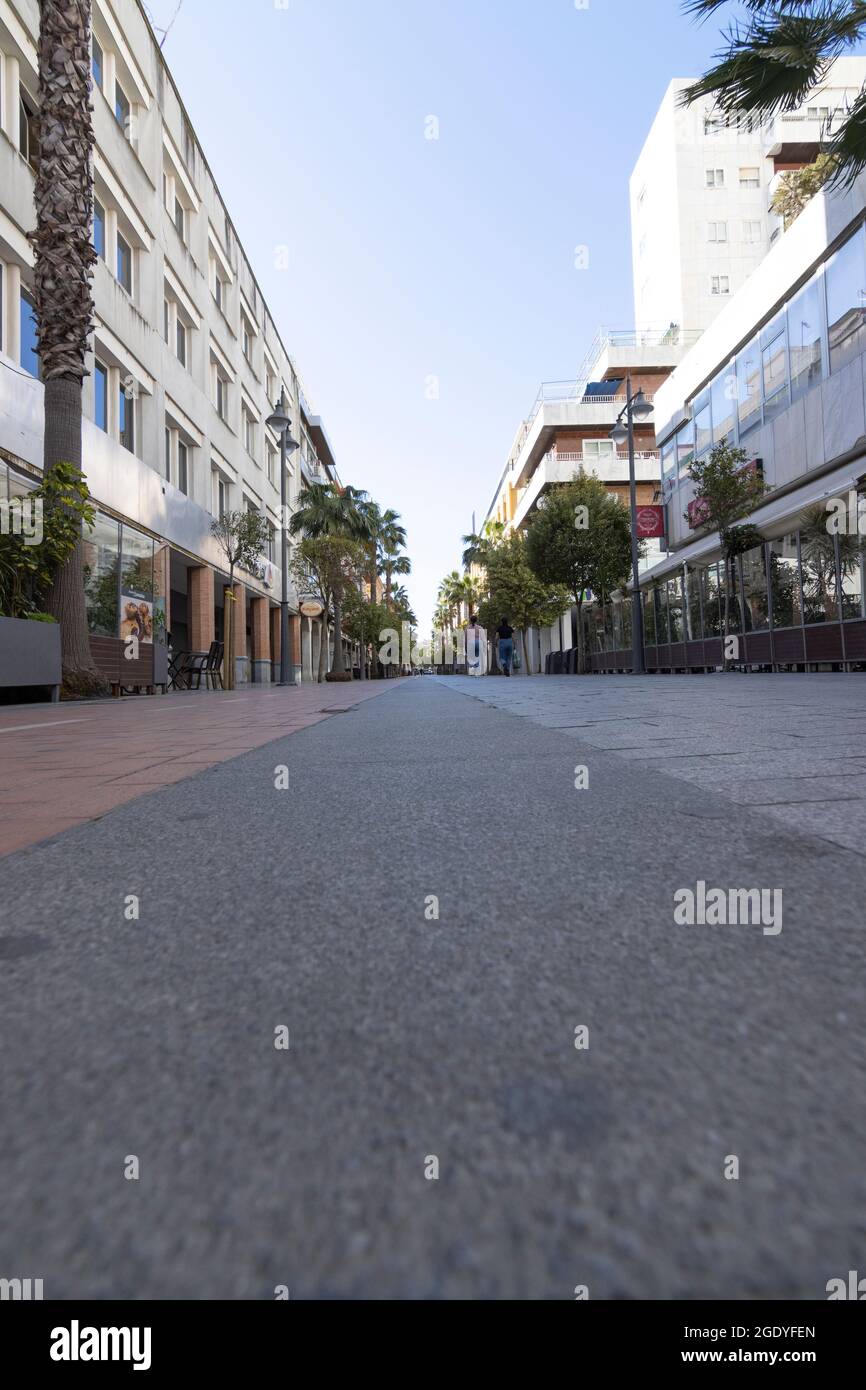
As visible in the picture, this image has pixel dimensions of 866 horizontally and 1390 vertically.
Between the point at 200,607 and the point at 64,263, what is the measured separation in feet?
38.7

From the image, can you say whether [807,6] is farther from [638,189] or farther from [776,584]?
[638,189]

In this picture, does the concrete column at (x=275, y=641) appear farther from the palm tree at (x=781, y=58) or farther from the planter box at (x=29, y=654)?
the palm tree at (x=781, y=58)

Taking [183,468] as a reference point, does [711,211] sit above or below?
above

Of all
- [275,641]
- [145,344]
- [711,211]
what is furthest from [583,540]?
[711,211]

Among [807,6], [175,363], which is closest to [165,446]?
[175,363]

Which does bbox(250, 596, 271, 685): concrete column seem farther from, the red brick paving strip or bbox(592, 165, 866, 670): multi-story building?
Answer: the red brick paving strip

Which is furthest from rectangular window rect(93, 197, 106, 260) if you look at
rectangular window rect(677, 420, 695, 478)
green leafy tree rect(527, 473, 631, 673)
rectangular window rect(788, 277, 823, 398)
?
rectangular window rect(677, 420, 695, 478)

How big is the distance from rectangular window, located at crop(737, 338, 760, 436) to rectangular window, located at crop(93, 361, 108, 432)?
15711mm

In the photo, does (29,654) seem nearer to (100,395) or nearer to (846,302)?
(100,395)

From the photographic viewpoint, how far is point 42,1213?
1.94 feet

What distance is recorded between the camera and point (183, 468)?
21359mm

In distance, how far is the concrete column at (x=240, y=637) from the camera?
2472cm

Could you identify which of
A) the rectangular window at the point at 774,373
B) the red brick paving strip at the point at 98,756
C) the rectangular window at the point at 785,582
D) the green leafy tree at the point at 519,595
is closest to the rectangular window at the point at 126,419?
the red brick paving strip at the point at 98,756

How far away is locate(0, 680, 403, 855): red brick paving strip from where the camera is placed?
2.44 m
